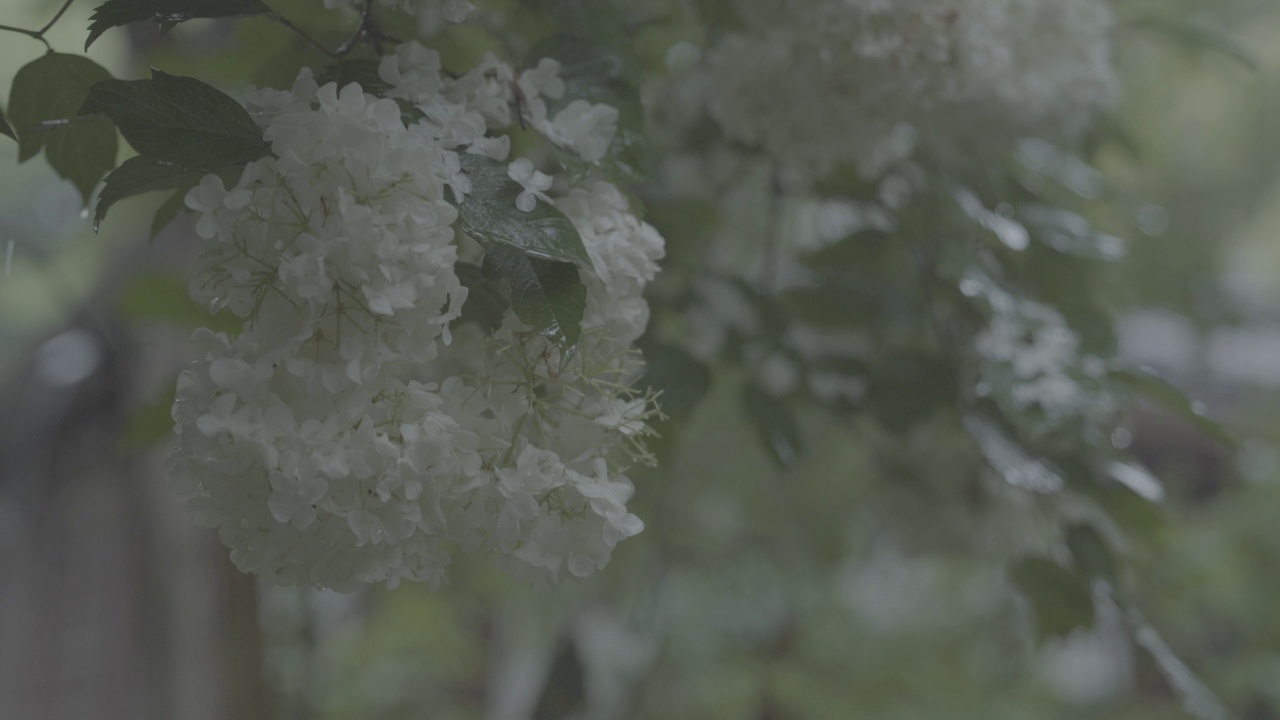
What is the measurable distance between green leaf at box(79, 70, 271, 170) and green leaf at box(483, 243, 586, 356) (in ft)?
0.36

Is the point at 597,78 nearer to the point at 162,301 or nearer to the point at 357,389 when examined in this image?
the point at 357,389

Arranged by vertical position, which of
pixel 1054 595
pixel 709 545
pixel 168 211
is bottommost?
pixel 709 545

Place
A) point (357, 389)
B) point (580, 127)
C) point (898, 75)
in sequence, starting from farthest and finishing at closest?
point (898, 75) → point (580, 127) → point (357, 389)

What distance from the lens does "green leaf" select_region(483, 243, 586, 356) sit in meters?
0.41

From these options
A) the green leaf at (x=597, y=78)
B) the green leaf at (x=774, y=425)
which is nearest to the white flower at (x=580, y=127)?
the green leaf at (x=597, y=78)

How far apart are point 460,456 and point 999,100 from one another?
0.54 m

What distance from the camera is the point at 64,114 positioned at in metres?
0.55

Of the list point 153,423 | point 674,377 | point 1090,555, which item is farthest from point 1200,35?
point 153,423

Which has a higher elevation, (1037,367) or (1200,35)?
(1200,35)

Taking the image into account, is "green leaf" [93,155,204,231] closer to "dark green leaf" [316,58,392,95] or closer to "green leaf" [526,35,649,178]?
"dark green leaf" [316,58,392,95]

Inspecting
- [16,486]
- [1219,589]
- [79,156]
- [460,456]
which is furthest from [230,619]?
[1219,589]

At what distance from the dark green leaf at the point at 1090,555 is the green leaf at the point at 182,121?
694mm

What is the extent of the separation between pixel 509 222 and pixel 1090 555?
613mm

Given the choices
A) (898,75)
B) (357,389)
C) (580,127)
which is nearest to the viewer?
(357,389)
